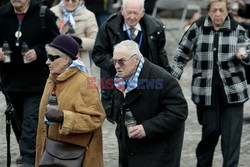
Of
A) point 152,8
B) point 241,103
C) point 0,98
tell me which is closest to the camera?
point 241,103

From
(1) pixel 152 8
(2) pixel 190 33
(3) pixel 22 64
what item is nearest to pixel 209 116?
(2) pixel 190 33

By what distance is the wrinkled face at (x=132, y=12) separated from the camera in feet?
24.9

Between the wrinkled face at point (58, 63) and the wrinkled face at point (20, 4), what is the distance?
1640 millimetres

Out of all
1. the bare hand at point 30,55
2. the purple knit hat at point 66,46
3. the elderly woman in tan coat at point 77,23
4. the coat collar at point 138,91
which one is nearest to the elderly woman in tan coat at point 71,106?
the purple knit hat at point 66,46

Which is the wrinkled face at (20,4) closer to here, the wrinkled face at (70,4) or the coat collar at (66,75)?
the wrinkled face at (70,4)

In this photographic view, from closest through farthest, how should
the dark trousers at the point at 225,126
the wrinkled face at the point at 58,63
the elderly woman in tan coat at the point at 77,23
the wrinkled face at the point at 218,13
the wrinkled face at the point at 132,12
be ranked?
1. the wrinkled face at the point at 58,63
2. the wrinkled face at the point at 218,13
3. the dark trousers at the point at 225,126
4. the wrinkled face at the point at 132,12
5. the elderly woman in tan coat at the point at 77,23

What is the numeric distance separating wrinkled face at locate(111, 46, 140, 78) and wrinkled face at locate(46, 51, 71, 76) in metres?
0.48

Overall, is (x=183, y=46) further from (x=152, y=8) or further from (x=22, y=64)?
(x=152, y=8)

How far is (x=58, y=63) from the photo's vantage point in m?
6.24

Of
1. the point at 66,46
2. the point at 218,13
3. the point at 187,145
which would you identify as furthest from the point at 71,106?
the point at 187,145

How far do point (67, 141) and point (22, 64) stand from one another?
79.2 inches

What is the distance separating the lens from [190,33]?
7.44 m

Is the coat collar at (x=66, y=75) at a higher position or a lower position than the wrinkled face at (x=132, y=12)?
lower

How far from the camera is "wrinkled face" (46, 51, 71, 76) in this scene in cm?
624
